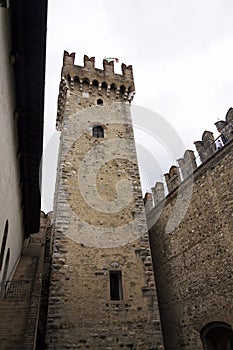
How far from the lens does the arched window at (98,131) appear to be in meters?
12.9

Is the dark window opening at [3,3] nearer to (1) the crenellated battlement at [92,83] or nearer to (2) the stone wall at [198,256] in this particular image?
(2) the stone wall at [198,256]

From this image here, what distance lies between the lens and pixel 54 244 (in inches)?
374

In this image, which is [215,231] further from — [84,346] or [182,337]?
[84,346]

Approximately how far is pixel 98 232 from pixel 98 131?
4.98 meters

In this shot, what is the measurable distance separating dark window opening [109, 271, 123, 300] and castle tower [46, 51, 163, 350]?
3 centimetres

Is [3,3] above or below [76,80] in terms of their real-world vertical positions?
below

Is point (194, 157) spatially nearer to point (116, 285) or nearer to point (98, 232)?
point (98, 232)

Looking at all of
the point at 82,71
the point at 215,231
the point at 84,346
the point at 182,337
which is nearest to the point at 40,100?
the point at 215,231

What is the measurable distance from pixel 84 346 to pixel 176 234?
187 inches

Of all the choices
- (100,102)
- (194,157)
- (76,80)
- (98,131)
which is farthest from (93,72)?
(194,157)

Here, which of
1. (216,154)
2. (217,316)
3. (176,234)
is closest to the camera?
(217,316)

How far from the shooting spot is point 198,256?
8906 mm

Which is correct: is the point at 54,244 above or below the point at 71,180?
below

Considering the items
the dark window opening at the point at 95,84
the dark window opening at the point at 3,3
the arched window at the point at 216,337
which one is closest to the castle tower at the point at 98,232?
the dark window opening at the point at 95,84
